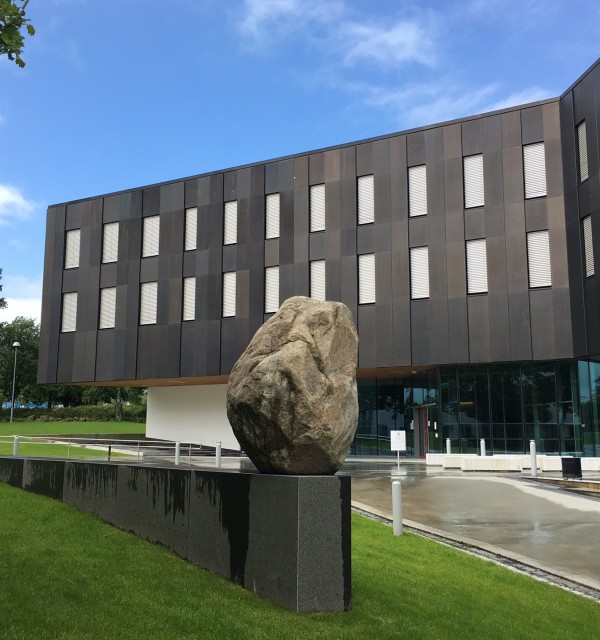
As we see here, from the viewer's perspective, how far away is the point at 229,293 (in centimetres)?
3738

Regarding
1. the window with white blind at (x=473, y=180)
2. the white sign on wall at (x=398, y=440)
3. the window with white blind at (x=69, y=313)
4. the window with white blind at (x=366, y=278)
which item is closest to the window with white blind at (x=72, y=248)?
the window with white blind at (x=69, y=313)

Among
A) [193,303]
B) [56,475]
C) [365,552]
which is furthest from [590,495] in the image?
[193,303]

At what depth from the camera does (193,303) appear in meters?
38.0

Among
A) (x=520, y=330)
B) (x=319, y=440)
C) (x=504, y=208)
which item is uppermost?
(x=504, y=208)

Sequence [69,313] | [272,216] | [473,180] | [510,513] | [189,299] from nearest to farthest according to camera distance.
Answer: [510,513] → [473,180] → [272,216] → [189,299] → [69,313]

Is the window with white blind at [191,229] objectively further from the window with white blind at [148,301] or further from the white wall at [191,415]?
the white wall at [191,415]

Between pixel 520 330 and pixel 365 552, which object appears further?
pixel 520 330

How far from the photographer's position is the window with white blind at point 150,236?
3953 cm

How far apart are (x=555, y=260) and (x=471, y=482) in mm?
12327

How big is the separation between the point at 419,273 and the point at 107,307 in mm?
17998

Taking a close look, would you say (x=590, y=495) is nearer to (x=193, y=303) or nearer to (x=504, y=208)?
(x=504, y=208)

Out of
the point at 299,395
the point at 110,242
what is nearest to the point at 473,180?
the point at 110,242

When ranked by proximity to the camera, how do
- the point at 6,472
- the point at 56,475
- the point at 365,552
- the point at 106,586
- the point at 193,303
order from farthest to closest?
1. the point at 193,303
2. the point at 6,472
3. the point at 56,475
4. the point at 365,552
5. the point at 106,586

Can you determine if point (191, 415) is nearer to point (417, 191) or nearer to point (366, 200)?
point (366, 200)
